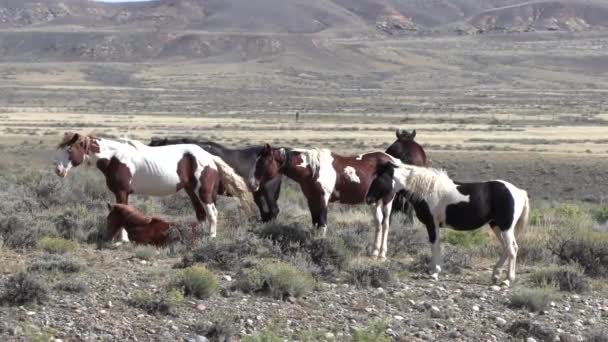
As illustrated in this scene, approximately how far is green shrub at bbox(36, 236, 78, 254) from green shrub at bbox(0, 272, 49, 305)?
2.39 metres

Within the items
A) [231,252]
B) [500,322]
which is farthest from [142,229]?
[500,322]

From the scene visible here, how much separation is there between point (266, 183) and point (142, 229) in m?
1.92

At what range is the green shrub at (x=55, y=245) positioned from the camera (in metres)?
11.9

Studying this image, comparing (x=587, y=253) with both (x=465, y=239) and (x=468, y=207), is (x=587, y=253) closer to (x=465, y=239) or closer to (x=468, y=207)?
(x=468, y=207)

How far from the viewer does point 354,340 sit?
897 centimetres

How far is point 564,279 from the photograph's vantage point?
11.3 meters

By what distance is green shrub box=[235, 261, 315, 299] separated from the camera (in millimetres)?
10188

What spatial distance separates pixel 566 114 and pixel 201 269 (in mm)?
62625

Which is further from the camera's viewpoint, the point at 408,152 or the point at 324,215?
the point at 408,152

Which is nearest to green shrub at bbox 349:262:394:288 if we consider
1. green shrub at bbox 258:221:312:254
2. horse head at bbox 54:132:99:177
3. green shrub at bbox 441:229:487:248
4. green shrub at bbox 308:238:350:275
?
green shrub at bbox 308:238:350:275

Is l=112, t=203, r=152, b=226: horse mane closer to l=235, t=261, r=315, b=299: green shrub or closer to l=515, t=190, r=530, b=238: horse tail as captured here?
l=235, t=261, r=315, b=299: green shrub

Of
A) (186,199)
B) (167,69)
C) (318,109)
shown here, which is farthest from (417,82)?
(186,199)

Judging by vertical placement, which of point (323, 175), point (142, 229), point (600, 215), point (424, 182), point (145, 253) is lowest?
point (600, 215)

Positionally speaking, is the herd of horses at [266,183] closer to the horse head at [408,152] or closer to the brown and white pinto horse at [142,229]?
the brown and white pinto horse at [142,229]
